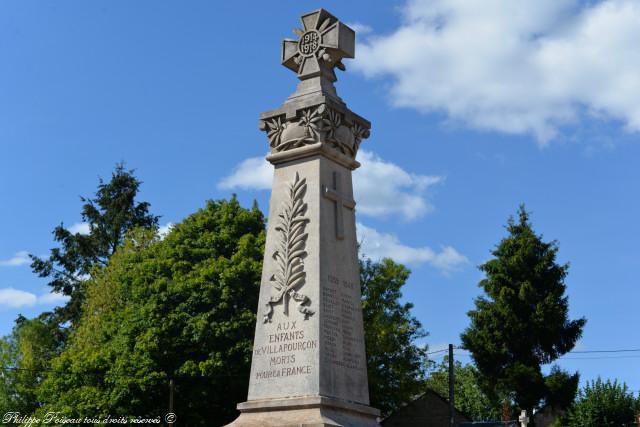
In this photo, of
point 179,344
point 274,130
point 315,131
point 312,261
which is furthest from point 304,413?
point 179,344

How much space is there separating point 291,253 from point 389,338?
→ 2552 centimetres

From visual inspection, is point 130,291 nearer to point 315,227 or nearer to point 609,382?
point 609,382

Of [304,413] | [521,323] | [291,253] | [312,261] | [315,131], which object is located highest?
[521,323]

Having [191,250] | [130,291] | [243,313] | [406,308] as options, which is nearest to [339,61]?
[243,313]

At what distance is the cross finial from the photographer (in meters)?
14.2

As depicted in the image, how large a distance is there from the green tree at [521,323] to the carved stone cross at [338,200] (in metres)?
27.0

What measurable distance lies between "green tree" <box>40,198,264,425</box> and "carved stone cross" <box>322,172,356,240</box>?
17.4 m

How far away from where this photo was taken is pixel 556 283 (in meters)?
41.1

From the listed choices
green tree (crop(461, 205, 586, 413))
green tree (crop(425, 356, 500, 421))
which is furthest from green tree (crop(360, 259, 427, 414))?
green tree (crop(425, 356, 500, 421))

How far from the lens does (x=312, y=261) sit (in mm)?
12977

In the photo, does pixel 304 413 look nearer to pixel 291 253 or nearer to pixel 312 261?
pixel 312 261

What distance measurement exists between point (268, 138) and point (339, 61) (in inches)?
68.7

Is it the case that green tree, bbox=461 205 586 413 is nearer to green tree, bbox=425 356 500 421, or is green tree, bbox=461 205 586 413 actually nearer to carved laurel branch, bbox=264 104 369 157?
green tree, bbox=425 356 500 421

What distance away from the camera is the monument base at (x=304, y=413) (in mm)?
11906
